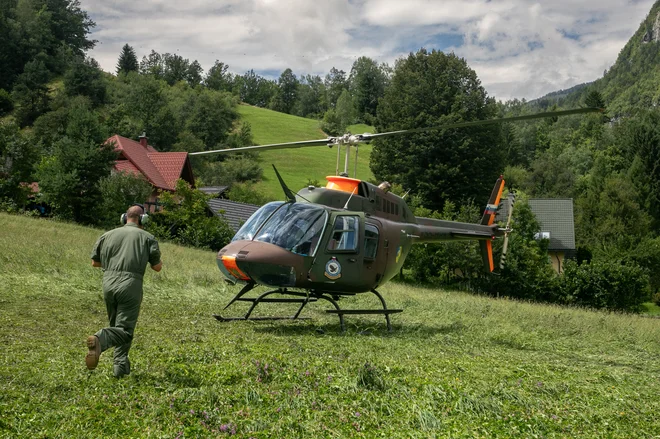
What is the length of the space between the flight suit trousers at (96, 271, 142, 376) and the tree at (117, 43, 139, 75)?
125 meters

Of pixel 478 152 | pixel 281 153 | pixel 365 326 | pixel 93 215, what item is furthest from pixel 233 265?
pixel 281 153

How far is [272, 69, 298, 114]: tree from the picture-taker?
477 feet

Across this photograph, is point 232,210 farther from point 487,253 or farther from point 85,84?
point 85,84

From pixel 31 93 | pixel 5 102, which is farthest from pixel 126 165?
pixel 5 102

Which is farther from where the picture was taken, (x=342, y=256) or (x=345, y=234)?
(x=345, y=234)

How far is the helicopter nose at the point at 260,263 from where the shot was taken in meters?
10.4

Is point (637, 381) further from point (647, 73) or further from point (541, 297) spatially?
point (647, 73)

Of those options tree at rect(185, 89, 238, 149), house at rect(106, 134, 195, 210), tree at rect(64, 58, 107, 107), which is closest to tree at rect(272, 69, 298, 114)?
tree at rect(185, 89, 238, 149)

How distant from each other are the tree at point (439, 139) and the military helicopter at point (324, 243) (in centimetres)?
3568

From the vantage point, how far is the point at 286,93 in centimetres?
15038

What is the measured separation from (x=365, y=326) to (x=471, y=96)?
42.7 meters

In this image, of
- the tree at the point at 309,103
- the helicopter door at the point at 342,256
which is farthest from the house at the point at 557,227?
the tree at the point at 309,103

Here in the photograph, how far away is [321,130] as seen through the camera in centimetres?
10550

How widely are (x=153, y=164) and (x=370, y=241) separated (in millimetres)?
45408
